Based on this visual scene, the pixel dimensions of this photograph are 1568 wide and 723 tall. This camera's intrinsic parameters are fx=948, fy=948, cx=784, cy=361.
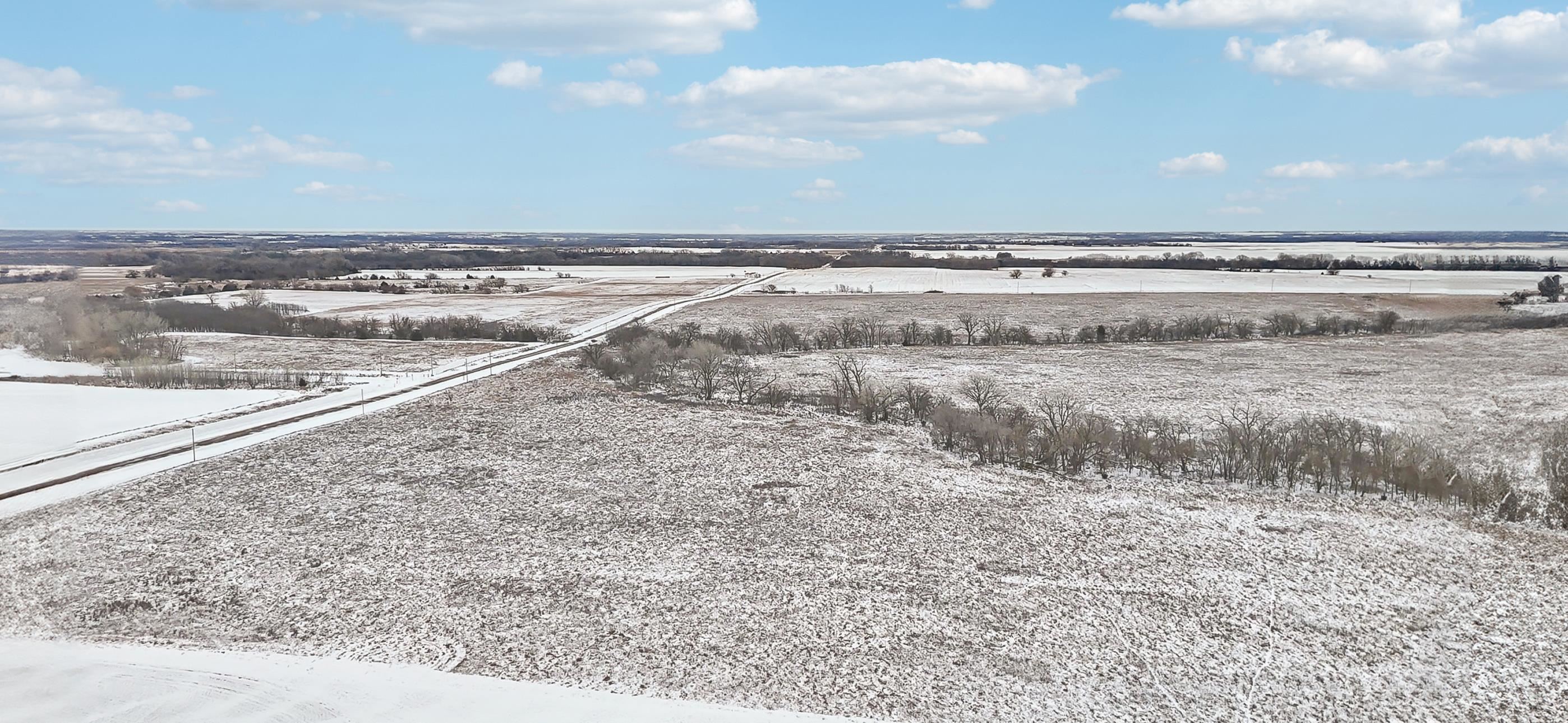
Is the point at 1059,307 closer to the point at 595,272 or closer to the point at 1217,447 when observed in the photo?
the point at 1217,447

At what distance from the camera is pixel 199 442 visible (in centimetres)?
2373

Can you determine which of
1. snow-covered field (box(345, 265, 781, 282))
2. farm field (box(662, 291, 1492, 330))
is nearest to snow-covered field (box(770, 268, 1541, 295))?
farm field (box(662, 291, 1492, 330))

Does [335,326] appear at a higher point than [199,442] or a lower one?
higher

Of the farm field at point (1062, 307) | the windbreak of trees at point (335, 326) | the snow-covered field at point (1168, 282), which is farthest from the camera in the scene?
the snow-covered field at point (1168, 282)

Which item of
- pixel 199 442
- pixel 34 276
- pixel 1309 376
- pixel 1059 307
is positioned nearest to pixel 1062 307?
pixel 1059 307

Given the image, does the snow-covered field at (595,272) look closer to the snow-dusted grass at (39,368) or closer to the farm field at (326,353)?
the farm field at (326,353)

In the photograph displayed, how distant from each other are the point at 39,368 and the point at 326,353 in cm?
1042

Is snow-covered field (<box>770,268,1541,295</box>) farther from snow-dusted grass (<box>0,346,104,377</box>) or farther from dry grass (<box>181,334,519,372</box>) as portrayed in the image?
snow-dusted grass (<box>0,346,104,377</box>)

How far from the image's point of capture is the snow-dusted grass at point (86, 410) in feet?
77.2

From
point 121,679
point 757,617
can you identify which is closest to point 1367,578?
point 757,617

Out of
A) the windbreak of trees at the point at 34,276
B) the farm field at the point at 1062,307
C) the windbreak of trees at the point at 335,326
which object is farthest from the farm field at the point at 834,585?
the windbreak of trees at the point at 34,276

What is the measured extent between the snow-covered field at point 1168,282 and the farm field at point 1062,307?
15.7 feet

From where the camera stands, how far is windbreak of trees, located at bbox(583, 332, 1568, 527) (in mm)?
19453

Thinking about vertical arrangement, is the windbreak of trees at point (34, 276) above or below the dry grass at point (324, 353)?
above
